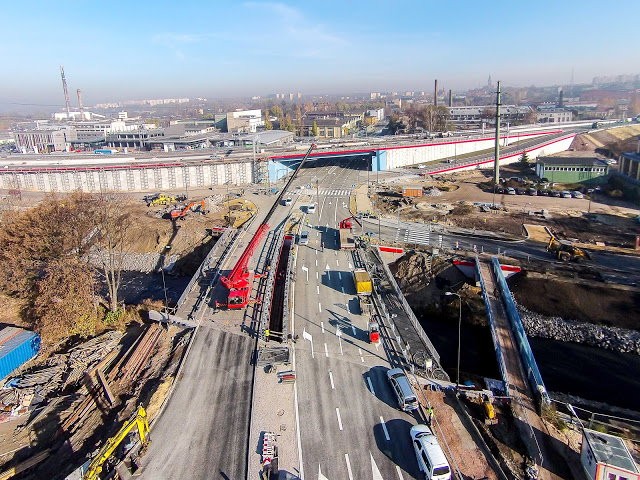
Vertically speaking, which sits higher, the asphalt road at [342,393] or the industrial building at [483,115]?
the industrial building at [483,115]

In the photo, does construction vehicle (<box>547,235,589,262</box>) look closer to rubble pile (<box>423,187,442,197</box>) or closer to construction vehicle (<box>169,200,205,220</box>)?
rubble pile (<box>423,187,442,197</box>)

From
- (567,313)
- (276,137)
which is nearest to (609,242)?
(567,313)

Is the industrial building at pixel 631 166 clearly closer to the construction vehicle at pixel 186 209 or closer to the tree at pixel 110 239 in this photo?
the construction vehicle at pixel 186 209

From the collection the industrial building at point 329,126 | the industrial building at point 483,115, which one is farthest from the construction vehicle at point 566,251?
the industrial building at point 483,115

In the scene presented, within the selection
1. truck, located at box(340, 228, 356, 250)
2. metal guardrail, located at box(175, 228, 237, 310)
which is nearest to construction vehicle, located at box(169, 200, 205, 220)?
metal guardrail, located at box(175, 228, 237, 310)

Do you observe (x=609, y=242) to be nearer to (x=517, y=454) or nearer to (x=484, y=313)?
(x=484, y=313)
